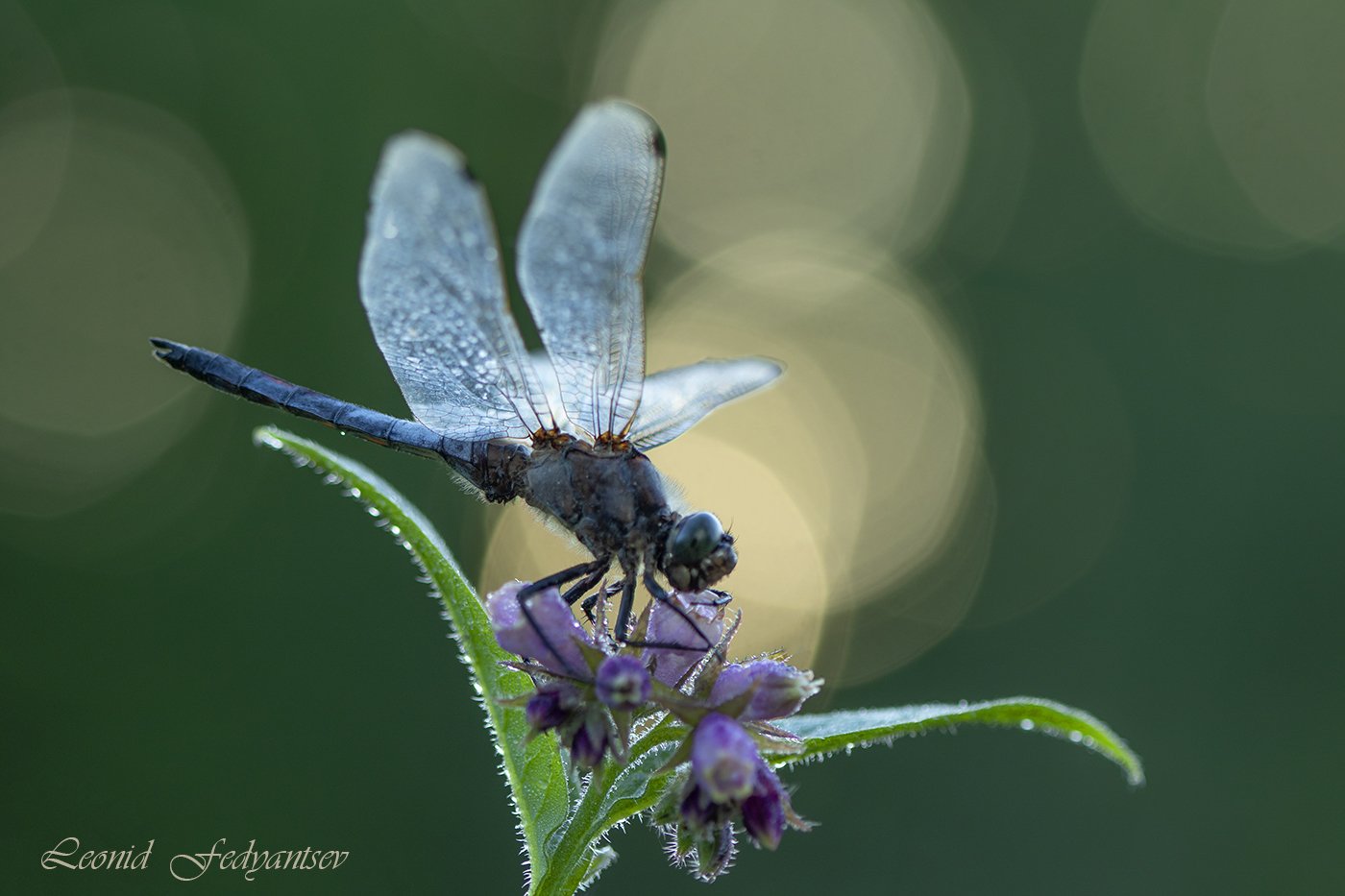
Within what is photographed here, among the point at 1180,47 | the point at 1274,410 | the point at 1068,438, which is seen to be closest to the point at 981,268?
the point at 1068,438

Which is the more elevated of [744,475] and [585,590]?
[744,475]

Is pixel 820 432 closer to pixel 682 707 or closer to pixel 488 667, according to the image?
pixel 488 667

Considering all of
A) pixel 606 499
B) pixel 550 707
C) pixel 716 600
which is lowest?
pixel 550 707

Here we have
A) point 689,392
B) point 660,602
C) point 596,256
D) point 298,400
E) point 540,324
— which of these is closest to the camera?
point 660,602

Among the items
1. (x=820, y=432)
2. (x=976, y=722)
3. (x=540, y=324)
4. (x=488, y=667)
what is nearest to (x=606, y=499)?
(x=488, y=667)

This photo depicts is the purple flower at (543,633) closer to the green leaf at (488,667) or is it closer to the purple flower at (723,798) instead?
the green leaf at (488,667)

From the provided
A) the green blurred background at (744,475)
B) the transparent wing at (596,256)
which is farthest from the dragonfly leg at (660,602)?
the green blurred background at (744,475)
